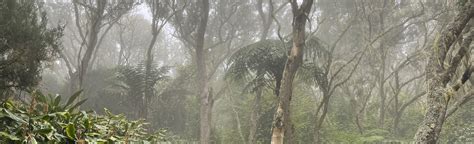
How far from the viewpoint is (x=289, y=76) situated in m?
7.04

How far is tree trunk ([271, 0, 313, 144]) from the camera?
6676mm

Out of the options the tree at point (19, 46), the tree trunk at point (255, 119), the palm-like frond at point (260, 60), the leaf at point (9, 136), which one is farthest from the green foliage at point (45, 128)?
the tree trunk at point (255, 119)

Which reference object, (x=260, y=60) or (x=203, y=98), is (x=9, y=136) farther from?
(x=203, y=98)

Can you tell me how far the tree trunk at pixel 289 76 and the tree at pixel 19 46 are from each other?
3943 millimetres

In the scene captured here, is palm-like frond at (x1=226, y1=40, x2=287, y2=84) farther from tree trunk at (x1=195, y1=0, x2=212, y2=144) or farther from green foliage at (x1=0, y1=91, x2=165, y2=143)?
green foliage at (x1=0, y1=91, x2=165, y2=143)

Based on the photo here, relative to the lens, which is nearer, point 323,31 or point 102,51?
point 323,31

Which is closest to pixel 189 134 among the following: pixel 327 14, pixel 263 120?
pixel 263 120

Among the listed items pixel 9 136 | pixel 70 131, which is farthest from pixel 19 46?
pixel 9 136

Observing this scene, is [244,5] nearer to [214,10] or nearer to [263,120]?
[214,10]

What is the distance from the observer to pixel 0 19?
653 cm

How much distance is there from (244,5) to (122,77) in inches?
410

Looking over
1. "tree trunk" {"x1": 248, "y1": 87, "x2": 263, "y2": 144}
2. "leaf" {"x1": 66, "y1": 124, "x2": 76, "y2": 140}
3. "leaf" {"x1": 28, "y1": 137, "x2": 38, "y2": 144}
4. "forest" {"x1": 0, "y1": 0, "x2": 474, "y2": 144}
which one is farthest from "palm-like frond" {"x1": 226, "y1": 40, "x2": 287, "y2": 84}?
"leaf" {"x1": 28, "y1": 137, "x2": 38, "y2": 144}

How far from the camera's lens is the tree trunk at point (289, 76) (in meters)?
6.68

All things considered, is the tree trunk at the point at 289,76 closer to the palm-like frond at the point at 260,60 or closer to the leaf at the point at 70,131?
the palm-like frond at the point at 260,60
